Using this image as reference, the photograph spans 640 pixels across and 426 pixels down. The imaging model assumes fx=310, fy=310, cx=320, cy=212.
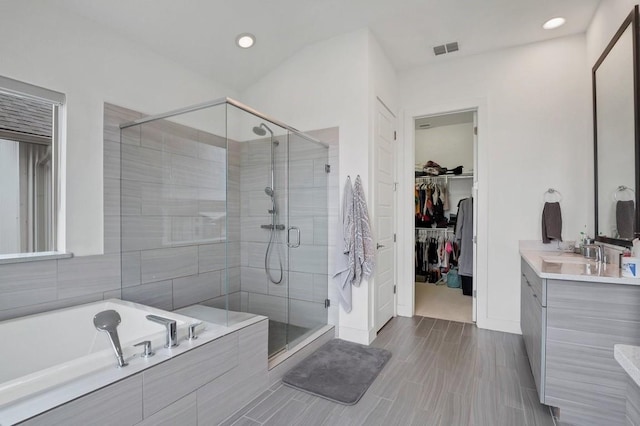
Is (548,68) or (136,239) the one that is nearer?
(136,239)

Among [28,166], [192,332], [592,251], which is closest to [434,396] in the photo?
[192,332]

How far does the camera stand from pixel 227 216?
255 centimetres

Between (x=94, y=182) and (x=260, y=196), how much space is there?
133 centimetres

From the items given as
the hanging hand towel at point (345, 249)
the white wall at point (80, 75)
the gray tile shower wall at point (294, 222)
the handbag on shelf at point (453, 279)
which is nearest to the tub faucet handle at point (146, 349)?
the white wall at point (80, 75)

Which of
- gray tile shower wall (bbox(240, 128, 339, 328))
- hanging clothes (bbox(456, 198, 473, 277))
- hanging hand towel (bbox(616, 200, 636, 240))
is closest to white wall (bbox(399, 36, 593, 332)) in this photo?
hanging hand towel (bbox(616, 200, 636, 240))

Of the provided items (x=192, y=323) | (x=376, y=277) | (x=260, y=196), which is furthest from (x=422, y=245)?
(x=192, y=323)

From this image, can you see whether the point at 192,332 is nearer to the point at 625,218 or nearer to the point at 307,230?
the point at 307,230

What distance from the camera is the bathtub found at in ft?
4.39

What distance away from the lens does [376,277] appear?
3.20 metres

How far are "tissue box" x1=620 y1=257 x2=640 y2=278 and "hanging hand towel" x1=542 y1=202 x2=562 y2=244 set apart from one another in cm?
142

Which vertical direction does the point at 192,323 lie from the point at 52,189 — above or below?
below

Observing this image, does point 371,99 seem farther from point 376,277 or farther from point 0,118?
point 0,118

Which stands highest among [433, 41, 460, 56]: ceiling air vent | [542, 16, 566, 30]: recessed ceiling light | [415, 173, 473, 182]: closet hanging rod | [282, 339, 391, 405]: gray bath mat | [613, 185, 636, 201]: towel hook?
[433, 41, 460, 56]: ceiling air vent

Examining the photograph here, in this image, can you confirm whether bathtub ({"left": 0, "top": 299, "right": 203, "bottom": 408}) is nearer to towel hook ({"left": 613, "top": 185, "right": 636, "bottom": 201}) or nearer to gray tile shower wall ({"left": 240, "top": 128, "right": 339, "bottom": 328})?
gray tile shower wall ({"left": 240, "top": 128, "right": 339, "bottom": 328})
